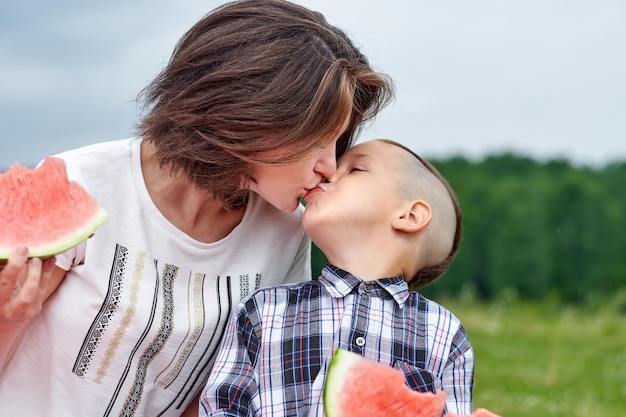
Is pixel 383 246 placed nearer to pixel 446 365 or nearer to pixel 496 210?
pixel 446 365

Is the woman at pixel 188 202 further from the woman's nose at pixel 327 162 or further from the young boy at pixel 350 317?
the young boy at pixel 350 317

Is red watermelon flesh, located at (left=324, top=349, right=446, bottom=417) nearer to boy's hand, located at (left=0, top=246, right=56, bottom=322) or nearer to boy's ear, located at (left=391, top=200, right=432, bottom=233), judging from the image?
boy's ear, located at (left=391, top=200, right=432, bottom=233)

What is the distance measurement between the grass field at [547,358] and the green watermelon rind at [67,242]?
6544 mm

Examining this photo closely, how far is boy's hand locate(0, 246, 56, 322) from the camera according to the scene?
208 cm

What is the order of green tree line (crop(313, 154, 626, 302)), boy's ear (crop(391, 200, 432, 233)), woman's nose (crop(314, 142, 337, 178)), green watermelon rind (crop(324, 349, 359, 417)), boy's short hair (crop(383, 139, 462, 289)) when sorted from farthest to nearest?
1. green tree line (crop(313, 154, 626, 302))
2. boy's short hair (crop(383, 139, 462, 289))
3. boy's ear (crop(391, 200, 432, 233))
4. woman's nose (crop(314, 142, 337, 178))
5. green watermelon rind (crop(324, 349, 359, 417))

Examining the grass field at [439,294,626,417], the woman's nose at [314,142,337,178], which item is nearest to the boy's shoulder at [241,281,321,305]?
the woman's nose at [314,142,337,178]

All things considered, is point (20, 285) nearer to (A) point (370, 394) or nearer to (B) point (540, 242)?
(A) point (370, 394)

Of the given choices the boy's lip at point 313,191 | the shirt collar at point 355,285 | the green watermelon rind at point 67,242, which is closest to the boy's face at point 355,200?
the boy's lip at point 313,191

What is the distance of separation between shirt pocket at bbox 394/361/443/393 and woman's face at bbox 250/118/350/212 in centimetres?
57

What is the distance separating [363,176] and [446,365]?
0.62m

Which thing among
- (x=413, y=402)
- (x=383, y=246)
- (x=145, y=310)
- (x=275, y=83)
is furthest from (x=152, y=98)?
(x=413, y=402)

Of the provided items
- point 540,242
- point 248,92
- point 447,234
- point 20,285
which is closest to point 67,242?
point 20,285

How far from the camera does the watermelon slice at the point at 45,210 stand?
226 cm

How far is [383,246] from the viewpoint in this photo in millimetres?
2650
